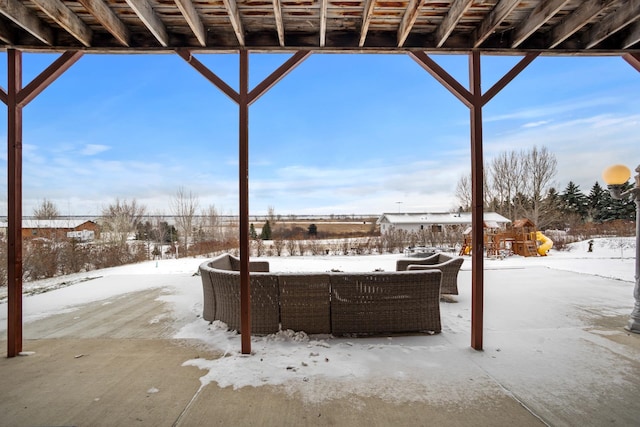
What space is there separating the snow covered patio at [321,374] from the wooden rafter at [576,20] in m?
2.94

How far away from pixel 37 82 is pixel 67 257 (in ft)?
29.5

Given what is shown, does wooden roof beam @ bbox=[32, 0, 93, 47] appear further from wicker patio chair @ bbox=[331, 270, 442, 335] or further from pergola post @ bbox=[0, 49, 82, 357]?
wicker patio chair @ bbox=[331, 270, 442, 335]

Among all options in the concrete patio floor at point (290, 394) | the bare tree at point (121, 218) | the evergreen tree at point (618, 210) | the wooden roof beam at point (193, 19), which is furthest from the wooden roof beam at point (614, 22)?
the evergreen tree at point (618, 210)

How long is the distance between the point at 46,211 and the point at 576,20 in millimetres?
20018

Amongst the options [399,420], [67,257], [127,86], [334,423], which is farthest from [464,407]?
[127,86]

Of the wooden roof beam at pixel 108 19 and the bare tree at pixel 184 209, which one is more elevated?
the wooden roof beam at pixel 108 19

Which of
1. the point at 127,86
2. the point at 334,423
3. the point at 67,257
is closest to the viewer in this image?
the point at 334,423

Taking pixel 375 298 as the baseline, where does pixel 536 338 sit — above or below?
below

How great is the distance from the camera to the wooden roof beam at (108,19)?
7.16 feet

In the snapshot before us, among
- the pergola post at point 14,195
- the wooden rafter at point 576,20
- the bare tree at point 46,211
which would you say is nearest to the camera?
the wooden rafter at point 576,20

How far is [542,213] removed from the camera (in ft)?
66.8

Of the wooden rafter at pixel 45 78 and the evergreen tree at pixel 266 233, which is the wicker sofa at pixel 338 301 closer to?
the wooden rafter at pixel 45 78

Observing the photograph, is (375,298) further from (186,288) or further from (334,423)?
(186,288)

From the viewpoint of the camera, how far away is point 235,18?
95.3 inches
